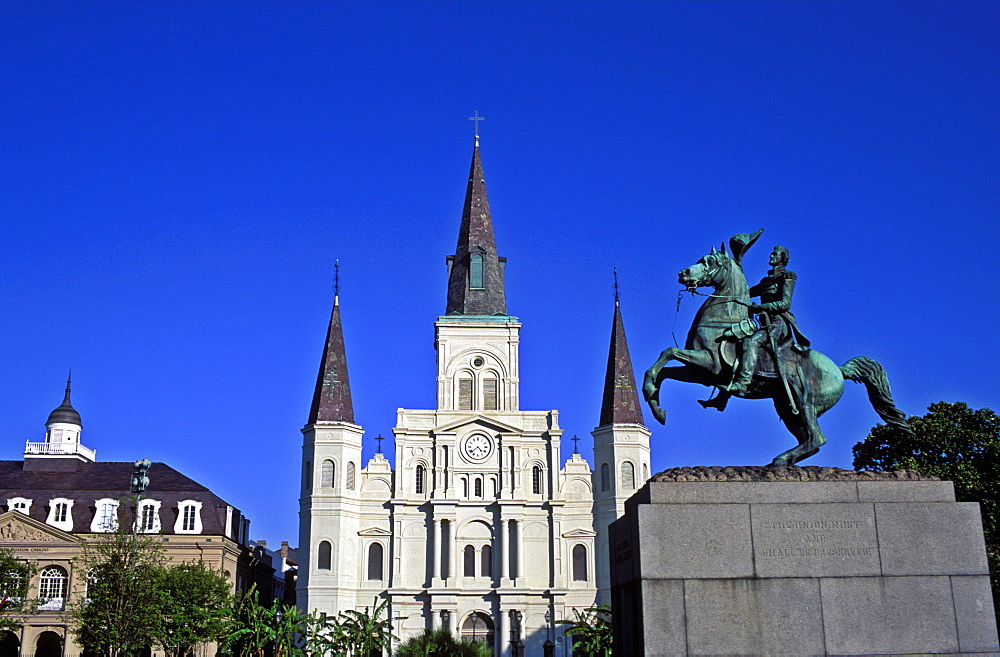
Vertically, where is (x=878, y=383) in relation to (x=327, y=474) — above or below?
below

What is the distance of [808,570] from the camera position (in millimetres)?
11938

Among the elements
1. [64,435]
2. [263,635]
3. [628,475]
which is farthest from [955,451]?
[64,435]

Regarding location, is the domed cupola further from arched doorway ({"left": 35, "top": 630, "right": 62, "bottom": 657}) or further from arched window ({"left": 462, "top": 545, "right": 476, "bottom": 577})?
arched window ({"left": 462, "top": 545, "right": 476, "bottom": 577})

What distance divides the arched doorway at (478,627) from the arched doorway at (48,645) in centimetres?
2197

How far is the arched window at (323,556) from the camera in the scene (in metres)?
59.4

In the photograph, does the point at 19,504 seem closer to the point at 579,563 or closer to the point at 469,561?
the point at 469,561

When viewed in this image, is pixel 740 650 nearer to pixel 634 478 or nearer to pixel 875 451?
pixel 875 451

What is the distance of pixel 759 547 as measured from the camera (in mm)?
12055

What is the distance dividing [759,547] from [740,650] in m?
1.21

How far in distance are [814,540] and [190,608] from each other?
3802 cm

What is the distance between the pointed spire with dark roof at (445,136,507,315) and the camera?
68.6 metres

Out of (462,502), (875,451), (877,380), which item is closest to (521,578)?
(462,502)

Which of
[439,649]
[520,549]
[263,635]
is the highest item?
[520,549]

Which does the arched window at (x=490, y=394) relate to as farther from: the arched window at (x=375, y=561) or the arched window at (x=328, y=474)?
the arched window at (x=375, y=561)
